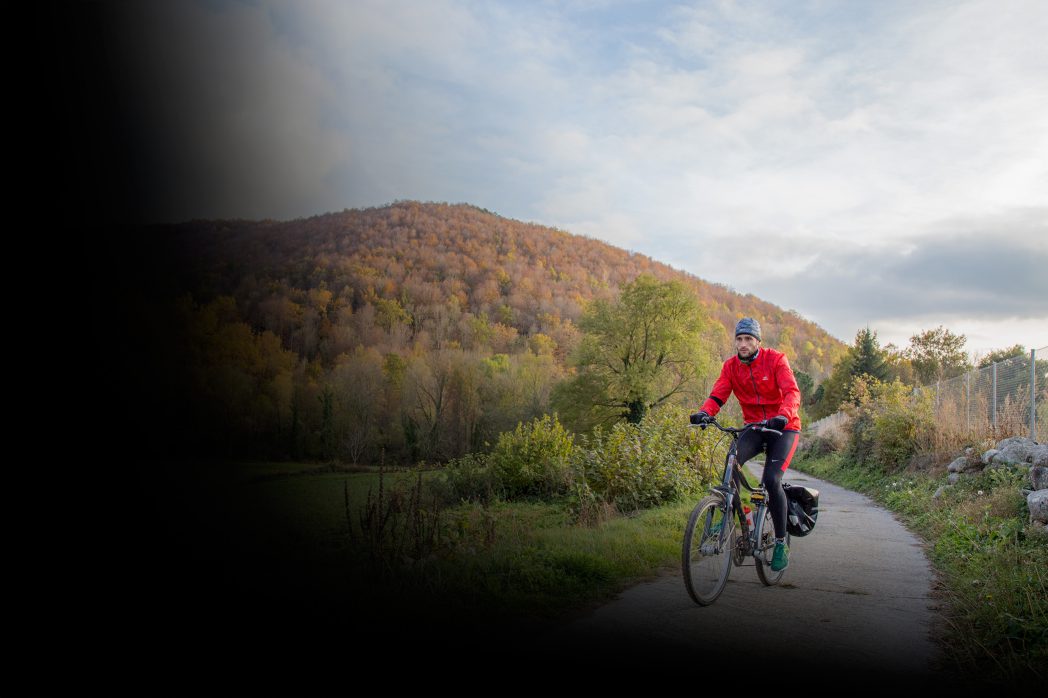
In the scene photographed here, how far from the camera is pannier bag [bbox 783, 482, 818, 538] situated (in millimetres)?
5324

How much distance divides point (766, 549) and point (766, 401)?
1.07 metres

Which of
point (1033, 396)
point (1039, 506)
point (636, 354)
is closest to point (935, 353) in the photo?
point (636, 354)

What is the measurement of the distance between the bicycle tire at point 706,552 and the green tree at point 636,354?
28.5 m

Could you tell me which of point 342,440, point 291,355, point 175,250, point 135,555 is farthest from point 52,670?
point 342,440

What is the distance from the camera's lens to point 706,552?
4.45m

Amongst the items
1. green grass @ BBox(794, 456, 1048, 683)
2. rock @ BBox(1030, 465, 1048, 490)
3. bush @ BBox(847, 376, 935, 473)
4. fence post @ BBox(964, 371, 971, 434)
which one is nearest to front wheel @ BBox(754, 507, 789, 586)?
green grass @ BBox(794, 456, 1048, 683)

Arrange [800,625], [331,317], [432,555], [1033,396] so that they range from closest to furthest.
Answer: [800,625], [331,317], [432,555], [1033,396]

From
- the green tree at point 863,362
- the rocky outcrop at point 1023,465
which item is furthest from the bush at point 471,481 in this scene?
the green tree at point 863,362

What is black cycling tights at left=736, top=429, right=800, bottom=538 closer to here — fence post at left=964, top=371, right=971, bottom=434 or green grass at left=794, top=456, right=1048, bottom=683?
green grass at left=794, top=456, right=1048, bottom=683

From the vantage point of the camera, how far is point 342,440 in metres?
5.38

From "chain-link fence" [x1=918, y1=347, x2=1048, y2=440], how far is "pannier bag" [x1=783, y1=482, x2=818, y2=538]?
6.11 m

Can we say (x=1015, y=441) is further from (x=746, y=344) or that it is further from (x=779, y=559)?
(x=746, y=344)

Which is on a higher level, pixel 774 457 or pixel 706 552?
pixel 774 457

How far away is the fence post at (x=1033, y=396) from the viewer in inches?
377
